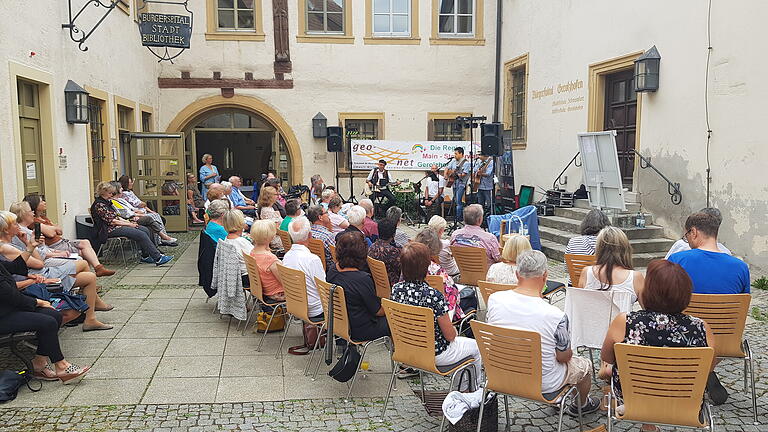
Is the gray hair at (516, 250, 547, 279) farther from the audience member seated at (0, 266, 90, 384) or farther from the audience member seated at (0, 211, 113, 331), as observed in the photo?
the audience member seated at (0, 211, 113, 331)

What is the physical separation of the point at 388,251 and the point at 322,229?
176cm

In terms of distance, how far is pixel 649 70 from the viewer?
9.80m

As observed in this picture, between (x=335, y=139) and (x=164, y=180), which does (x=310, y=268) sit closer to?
(x=164, y=180)

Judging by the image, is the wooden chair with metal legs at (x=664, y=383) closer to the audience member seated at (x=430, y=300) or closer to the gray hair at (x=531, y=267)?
the gray hair at (x=531, y=267)

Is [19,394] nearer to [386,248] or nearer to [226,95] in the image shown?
[386,248]

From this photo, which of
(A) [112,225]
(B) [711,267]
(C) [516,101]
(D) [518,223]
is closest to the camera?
(B) [711,267]

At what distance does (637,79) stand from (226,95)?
9.14m

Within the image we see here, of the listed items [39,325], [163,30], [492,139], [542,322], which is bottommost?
[39,325]

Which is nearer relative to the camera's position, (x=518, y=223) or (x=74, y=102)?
(x=518, y=223)

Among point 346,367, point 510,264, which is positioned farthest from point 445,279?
point 346,367

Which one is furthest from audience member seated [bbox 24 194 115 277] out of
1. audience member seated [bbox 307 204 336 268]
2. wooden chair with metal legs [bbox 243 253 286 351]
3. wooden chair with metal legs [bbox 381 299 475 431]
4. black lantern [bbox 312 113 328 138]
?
black lantern [bbox 312 113 328 138]

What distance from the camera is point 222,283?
19.6ft

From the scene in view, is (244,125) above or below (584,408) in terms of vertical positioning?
above

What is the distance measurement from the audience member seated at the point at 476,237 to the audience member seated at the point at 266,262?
1757 mm
